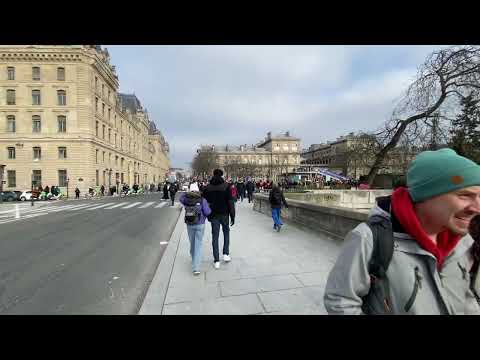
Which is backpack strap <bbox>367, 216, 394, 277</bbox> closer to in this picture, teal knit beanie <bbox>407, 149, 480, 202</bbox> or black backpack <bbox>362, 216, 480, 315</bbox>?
black backpack <bbox>362, 216, 480, 315</bbox>

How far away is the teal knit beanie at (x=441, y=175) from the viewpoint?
111 cm

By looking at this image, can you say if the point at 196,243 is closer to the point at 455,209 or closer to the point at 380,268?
Result: the point at 380,268

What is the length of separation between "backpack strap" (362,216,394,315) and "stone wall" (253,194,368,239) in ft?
14.5

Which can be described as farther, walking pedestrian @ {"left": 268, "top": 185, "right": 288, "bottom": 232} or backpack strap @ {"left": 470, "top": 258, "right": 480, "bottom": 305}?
walking pedestrian @ {"left": 268, "top": 185, "right": 288, "bottom": 232}

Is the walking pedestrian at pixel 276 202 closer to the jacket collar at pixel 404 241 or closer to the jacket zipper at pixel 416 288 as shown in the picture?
the jacket collar at pixel 404 241

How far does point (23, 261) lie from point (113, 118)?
47.8 m

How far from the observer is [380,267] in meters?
1.17

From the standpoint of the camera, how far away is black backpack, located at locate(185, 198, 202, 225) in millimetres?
4781

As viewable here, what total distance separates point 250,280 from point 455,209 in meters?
3.55

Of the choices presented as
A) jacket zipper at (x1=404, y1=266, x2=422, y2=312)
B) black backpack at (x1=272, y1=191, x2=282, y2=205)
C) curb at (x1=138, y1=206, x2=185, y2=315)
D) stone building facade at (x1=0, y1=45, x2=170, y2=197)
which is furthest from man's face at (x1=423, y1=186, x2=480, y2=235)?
stone building facade at (x1=0, y1=45, x2=170, y2=197)

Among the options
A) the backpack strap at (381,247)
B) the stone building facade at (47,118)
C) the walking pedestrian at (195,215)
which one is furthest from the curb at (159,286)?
the stone building facade at (47,118)
